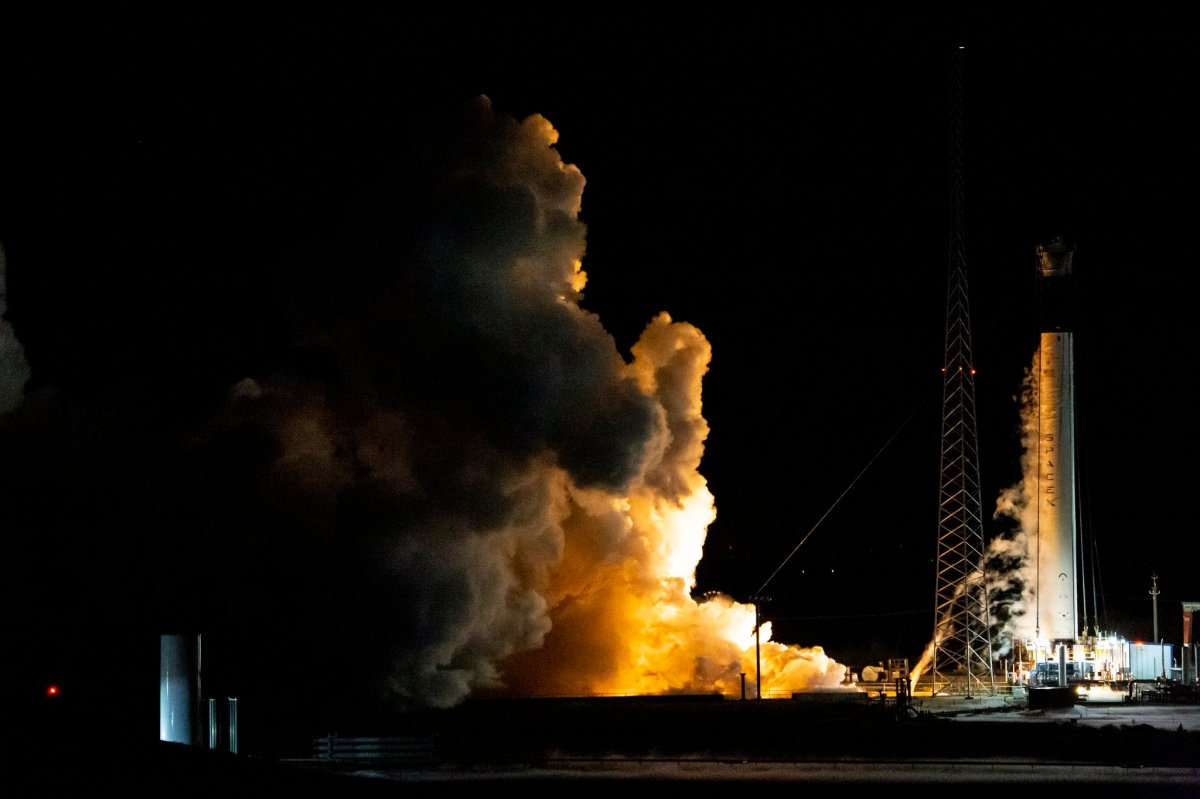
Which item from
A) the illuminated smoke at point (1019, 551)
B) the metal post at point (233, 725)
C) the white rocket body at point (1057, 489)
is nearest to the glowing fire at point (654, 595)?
the white rocket body at point (1057, 489)

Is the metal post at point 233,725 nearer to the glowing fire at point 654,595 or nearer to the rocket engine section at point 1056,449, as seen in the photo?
the glowing fire at point 654,595

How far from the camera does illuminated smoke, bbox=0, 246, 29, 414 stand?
1625 inches

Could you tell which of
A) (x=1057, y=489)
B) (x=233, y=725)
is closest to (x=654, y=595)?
(x=1057, y=489)

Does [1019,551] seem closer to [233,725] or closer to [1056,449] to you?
[1056,449]

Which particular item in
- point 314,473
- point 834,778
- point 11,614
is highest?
point 314,473

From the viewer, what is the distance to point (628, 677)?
4769 cm

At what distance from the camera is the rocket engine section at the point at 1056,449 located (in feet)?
180

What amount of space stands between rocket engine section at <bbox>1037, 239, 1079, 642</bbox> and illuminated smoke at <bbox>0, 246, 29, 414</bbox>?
2987cm

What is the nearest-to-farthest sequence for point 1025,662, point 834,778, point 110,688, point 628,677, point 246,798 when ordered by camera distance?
point 246,798
point 834,778
point 110,688
point 628,677
point 1025,662

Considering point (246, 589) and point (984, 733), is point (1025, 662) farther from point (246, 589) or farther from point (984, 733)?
point (246, 589)

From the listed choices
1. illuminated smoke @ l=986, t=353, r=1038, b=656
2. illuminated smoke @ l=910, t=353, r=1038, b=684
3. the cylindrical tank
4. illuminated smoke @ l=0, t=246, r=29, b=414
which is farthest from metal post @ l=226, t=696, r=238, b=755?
illuminated smoke @ l=986, t=353, r=1038, b=656

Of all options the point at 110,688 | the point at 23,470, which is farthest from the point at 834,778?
the point at 23,470

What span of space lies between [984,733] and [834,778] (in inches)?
291

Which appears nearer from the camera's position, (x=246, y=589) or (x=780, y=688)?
(x=246, y=589)
